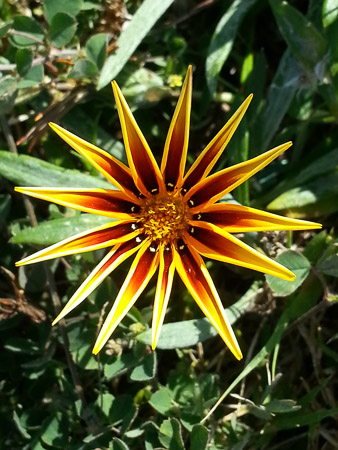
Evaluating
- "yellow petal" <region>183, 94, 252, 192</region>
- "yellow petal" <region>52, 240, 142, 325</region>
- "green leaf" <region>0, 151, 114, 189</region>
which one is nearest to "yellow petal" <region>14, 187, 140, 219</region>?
"yellow petal" <region>52, 240, 142, 325</region>

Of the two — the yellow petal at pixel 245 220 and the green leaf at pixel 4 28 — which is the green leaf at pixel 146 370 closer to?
the yellow petal at pixel 245 220

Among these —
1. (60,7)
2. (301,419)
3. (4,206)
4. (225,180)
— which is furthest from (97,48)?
(301,419)

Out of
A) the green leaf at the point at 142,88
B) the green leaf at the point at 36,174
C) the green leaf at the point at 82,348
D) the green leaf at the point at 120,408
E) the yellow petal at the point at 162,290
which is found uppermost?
the green leaf at the point at 142,88

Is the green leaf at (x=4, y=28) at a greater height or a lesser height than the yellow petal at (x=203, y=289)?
greater

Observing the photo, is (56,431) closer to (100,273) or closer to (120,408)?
(120,408)

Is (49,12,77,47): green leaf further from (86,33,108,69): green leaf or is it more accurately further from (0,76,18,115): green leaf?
(0,76,18,115): green leaf

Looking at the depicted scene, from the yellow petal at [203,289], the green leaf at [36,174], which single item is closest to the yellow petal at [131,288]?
the yellow petal at [203,289]

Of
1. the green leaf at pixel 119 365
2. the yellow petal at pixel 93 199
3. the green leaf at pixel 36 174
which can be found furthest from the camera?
the green leaf at pixel 36 174
